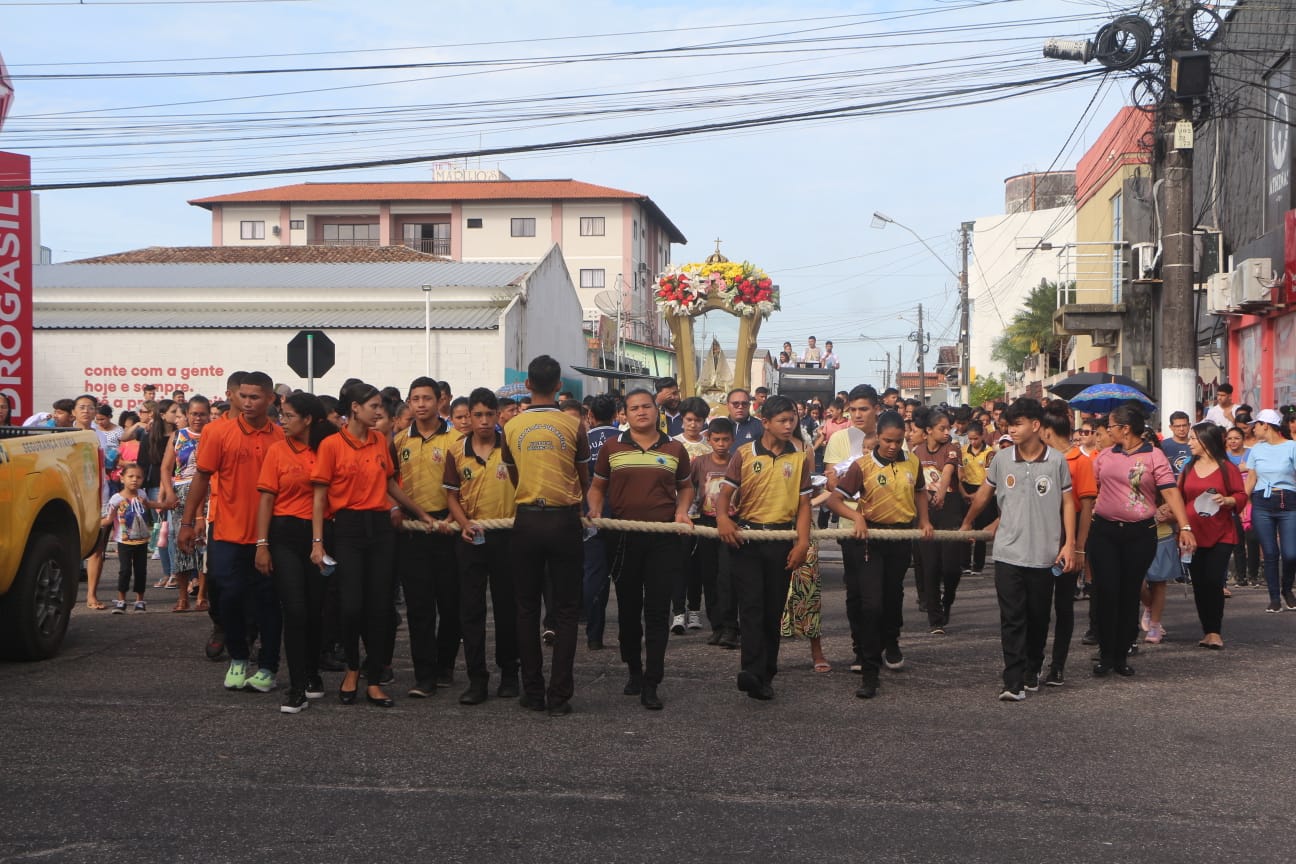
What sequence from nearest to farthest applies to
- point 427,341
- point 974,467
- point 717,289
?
point 974,467 → point 717,289 → point 427,341

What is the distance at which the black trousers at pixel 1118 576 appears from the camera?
31.1 feet

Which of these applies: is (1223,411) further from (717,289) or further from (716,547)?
(716,547)

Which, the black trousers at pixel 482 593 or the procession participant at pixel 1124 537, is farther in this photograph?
the procession participant at pixel 1124 537

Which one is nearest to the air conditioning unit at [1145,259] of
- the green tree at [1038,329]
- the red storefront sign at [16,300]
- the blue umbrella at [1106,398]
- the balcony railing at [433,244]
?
the blue umbrella at [1106,398]

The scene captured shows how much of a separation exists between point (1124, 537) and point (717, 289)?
12901 millimetres

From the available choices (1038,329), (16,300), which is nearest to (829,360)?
(1038,329)

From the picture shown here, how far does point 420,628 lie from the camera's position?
8.43 meters

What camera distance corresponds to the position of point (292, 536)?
8008 mm

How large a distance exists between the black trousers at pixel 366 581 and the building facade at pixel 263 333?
25950 mm

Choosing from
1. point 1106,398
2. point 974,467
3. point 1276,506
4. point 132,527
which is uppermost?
point 1106,398

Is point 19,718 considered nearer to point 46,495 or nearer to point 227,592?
point 227,592

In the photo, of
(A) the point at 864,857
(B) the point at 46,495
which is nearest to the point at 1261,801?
(A) the point at 864,857

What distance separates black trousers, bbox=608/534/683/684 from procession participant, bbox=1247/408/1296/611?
25.0 feet

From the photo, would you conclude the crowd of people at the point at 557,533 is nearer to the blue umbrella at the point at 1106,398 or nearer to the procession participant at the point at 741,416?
the procession participant at the point at 741,416
